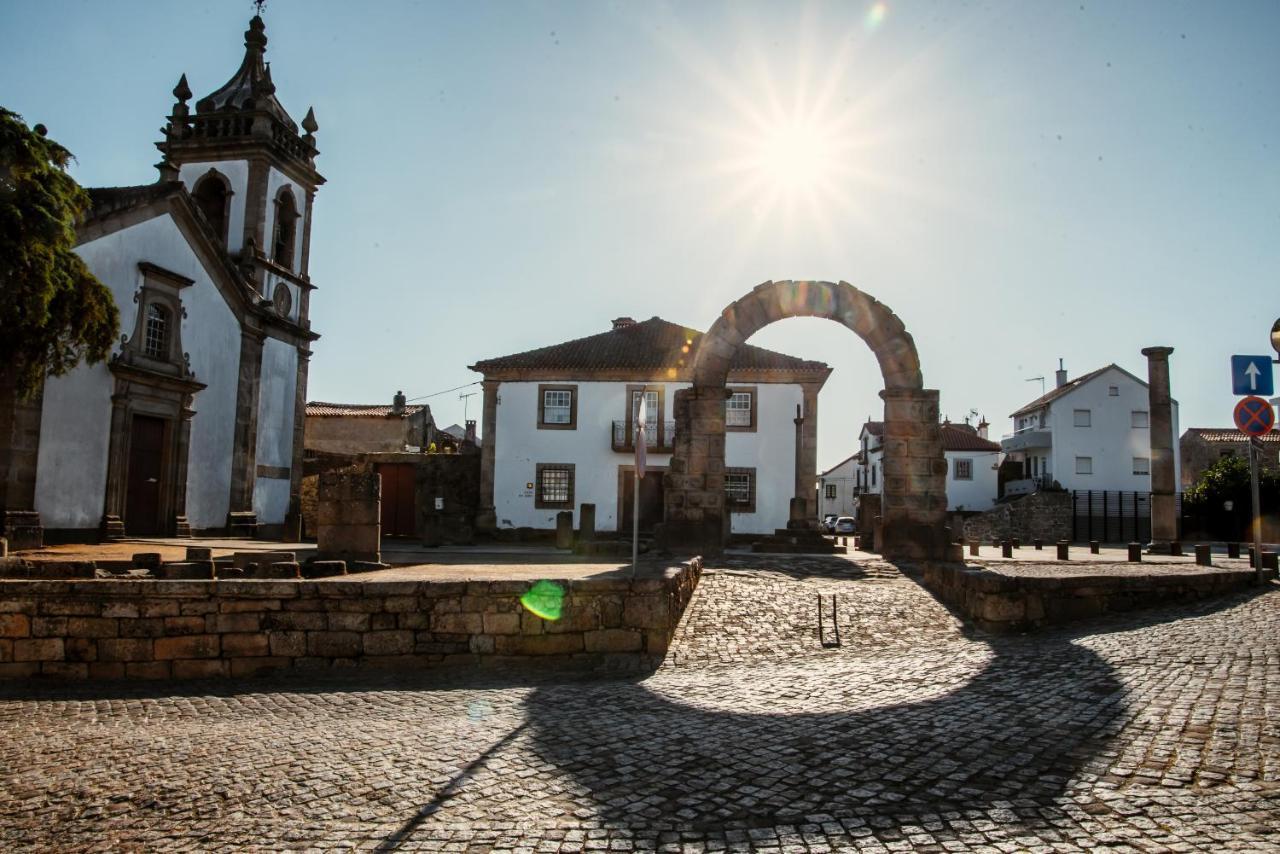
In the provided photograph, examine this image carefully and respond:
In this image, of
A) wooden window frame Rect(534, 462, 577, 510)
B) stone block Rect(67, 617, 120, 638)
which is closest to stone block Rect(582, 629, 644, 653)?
stone block Rect(67, 617, 120, 638)

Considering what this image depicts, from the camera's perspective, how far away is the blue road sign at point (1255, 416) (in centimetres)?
1041

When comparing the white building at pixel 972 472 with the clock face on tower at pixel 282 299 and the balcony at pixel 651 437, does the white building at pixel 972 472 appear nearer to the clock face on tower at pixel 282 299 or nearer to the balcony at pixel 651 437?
the balcony at pixel 651 437

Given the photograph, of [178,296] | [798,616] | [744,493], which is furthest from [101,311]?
[744,493]

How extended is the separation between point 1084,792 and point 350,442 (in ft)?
138

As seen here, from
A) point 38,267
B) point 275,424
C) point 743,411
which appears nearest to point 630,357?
point 743,411

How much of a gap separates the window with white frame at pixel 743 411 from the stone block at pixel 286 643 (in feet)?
74.0

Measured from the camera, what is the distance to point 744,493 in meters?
29.5

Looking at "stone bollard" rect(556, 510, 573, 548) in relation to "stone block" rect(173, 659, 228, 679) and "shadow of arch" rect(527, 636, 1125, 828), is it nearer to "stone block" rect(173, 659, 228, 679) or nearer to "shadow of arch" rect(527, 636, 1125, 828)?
"stone block" rect(173, 659, 228, 679)

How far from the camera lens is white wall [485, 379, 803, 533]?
29.6 meters

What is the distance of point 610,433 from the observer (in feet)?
99.7

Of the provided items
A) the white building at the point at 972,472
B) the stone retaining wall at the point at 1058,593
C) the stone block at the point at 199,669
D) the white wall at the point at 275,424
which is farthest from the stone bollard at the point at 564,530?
the white building at the point at 972,472

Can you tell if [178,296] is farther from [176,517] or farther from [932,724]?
[932,724]

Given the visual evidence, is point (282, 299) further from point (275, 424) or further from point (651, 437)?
point (651, 437)

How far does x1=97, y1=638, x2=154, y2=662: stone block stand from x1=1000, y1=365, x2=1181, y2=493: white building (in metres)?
47.9
